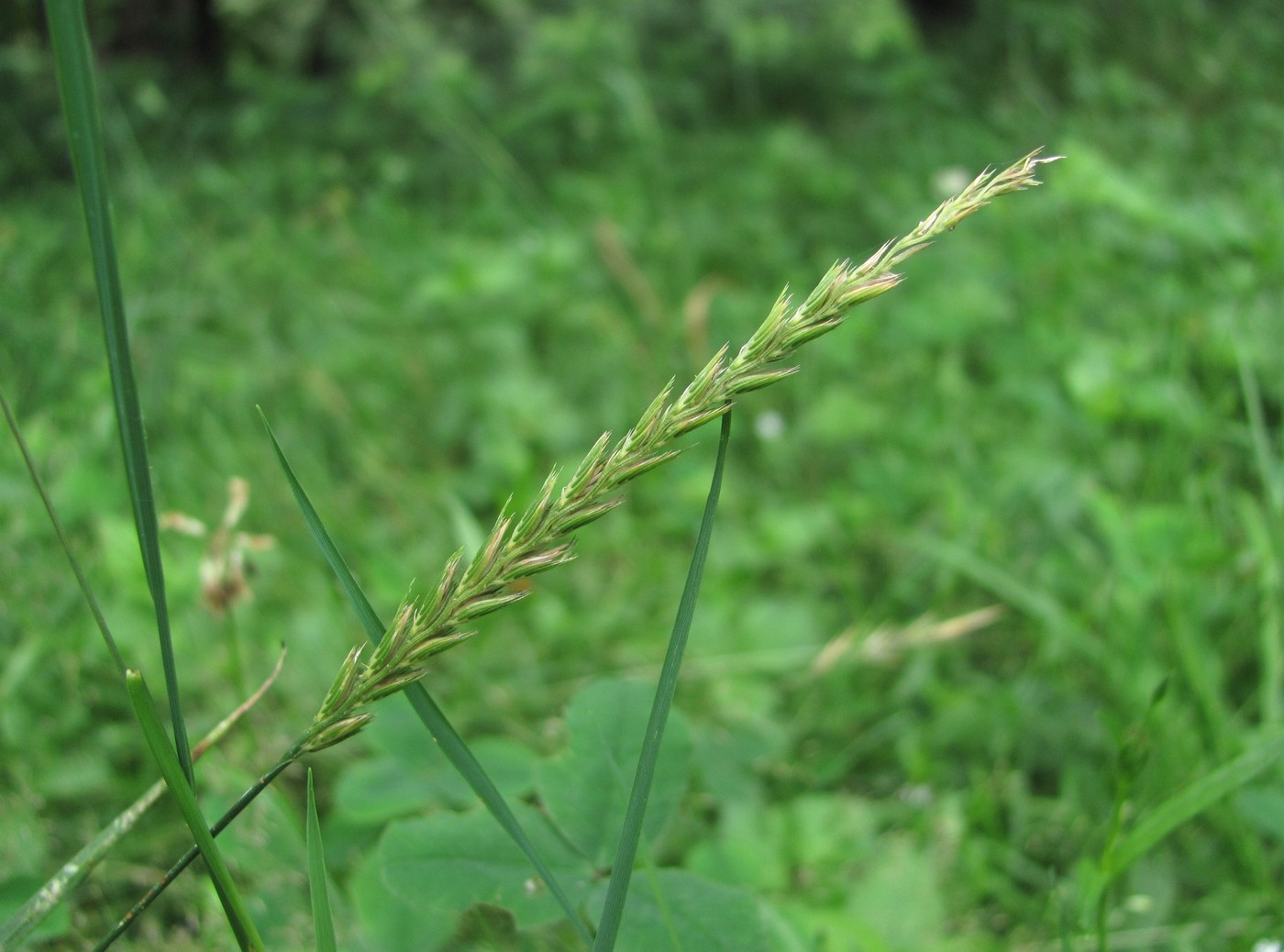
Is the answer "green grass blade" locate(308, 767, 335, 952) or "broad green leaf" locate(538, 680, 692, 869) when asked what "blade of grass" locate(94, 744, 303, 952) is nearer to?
"green grass blade" locate(308, 767, 335, 952)

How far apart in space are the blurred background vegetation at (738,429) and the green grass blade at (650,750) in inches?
16.6

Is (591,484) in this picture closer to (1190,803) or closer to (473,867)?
(473,867)

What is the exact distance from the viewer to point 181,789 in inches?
21.3

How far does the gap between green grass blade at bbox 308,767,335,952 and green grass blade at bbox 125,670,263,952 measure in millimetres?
41

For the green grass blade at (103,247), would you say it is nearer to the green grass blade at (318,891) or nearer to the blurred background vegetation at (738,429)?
the green grass blade at (318,891)

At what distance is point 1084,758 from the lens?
1371mm

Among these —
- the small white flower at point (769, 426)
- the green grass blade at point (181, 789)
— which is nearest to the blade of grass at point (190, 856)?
the green grass blade at point (181, 789)

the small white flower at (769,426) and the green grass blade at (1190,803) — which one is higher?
the green grass blade at (1190,803)

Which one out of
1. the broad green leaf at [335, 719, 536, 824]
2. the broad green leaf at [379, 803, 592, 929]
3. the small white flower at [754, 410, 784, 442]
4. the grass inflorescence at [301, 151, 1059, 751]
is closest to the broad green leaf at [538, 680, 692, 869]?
the broad green leaf at [379, 803, 592, 929]

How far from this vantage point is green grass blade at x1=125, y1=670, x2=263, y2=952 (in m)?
0.52

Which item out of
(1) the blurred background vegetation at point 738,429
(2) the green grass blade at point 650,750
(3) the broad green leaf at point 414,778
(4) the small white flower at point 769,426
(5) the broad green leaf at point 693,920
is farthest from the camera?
(4) the small white flower at point 769,426

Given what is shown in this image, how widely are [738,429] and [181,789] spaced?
1.76 metres

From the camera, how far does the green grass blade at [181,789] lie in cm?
52

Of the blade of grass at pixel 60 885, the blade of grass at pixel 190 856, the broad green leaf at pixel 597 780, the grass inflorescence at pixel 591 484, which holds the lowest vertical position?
the broad green leaf at pixel 597 780
